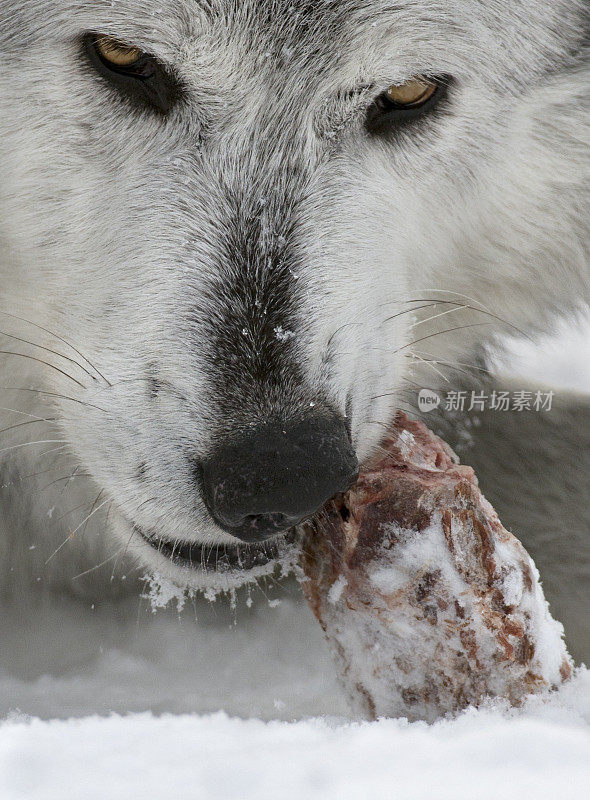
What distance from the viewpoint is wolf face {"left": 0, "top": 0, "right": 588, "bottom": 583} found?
57.4 inches

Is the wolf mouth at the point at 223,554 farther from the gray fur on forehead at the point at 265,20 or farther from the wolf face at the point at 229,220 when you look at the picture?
the gray fur on forehead at the point at 265,20

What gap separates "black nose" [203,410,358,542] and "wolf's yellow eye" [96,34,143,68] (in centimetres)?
67

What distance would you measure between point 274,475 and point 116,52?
30.4 inches

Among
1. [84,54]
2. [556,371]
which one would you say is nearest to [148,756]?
[84,54]

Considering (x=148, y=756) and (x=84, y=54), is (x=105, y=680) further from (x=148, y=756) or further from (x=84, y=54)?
(x=84, y=54)

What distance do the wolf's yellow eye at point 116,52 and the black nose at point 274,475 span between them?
2.20 ft

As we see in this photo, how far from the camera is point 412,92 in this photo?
1.72 metres

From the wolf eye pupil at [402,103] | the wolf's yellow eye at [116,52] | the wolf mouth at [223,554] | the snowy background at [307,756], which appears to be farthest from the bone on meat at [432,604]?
the wolf's yellow eye at [116,52]

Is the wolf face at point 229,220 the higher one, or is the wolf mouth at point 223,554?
the wolf face at point 229,220

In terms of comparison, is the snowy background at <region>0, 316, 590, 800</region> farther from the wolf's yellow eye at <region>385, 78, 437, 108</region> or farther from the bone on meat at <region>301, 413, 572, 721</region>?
the wolf's yellow eye at <region>385, 78, 437, 108</region>

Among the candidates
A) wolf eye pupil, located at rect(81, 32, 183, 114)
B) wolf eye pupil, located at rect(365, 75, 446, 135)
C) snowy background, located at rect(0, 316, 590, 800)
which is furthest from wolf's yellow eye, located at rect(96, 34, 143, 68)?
snowy background, located at rect(0, 316, 590, 800)

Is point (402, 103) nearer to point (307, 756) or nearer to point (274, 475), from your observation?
point (274, 475)

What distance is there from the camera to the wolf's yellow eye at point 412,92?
170cm

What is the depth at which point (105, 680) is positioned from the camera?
7.60 feet
